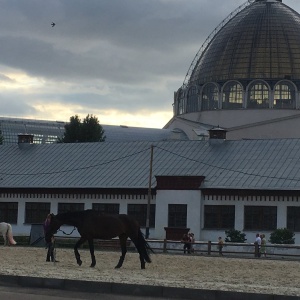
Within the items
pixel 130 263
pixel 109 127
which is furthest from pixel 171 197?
pixel 109 127

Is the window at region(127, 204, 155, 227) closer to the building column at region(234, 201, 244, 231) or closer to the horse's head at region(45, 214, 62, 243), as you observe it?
the building column at region(234, 201, 244, 231)

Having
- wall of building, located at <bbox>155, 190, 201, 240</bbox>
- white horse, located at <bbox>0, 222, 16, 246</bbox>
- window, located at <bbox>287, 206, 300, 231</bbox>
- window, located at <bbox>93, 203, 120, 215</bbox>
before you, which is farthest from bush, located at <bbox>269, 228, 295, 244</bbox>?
white horse, located at <bbox>0, 222, 16, 246</bbox>

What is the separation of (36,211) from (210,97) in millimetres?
56722

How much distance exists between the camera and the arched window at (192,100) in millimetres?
128750

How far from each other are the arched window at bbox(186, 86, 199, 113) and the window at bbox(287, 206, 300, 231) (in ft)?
222

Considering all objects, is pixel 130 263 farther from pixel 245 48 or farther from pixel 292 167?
pixel 245 48

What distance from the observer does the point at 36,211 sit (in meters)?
72.1

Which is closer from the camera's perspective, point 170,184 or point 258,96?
point 170,184

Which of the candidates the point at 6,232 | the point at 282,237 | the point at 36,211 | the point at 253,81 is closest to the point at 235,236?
the point at 282,237

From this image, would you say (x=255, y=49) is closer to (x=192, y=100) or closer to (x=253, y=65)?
(x=253, y=65)

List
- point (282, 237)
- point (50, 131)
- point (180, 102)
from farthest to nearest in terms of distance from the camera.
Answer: point (50, 131) < point (180, 102) < point (282, 237)

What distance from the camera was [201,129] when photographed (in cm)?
12150

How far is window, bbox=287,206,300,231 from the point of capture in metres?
61.0

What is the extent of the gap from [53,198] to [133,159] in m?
6.88
